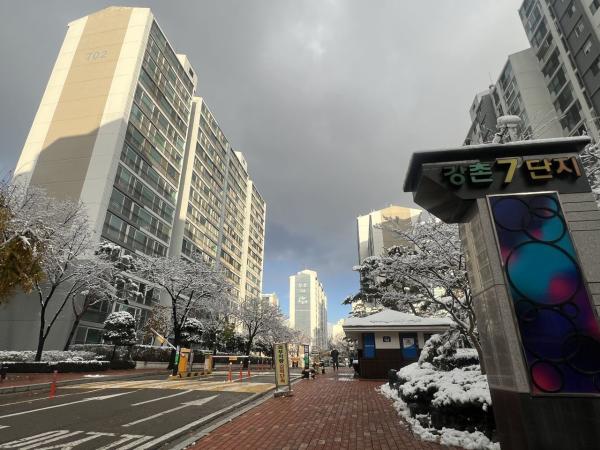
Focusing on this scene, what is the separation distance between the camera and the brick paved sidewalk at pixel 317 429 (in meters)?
Answer: 6.24

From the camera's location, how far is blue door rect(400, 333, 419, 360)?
21328 millimetres

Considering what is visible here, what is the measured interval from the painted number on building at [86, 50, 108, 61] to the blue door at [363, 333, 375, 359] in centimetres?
4885

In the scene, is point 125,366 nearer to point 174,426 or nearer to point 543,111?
point 174,426

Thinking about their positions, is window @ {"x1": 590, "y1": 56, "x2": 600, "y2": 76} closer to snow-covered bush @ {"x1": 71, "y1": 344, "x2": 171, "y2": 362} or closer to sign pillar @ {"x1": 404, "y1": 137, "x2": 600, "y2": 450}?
sign pillar @ {"x1": 404, "y1": 137, "x2": 600, "y2": 450}

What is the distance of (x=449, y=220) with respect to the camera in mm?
6770

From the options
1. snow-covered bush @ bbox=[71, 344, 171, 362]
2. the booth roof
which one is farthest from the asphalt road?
snow-covered bush @ bbox=[71, 344, 171, 362]

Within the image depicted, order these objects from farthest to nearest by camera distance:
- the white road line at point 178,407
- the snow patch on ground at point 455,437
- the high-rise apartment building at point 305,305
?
the high-rise apartment building at point 305,305, the white road line at point 178,407, the snow patch on ground at point 455,437

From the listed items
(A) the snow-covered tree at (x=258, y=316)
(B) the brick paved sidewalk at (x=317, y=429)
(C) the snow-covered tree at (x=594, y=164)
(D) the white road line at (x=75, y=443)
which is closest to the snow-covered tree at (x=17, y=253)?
(D) the white road line at (x=75, y=443)

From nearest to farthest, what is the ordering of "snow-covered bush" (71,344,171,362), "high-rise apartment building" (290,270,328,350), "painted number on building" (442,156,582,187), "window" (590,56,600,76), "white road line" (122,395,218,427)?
"painted number on building" (442,156,582,187) → "white road line" (122,395,218,427) → "snow-covered bush" (71,344,171,362) → "window" (590,56,600,76) → "high-rise apartment building" (290,270,328,350)

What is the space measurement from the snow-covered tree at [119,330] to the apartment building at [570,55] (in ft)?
128

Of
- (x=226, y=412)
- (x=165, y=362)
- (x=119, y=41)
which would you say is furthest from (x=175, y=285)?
(x=119, y=41)

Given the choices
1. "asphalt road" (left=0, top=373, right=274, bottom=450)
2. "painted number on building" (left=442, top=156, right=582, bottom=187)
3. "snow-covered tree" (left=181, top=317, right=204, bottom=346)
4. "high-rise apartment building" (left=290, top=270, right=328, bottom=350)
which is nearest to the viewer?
"painted number on building" (left=442, top=156, right=582, bottom=187)

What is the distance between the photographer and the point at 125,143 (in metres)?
40.8

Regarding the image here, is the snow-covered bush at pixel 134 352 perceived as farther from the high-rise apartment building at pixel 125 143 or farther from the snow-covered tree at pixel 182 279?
the high-rise apartment building at pixel 125 143
